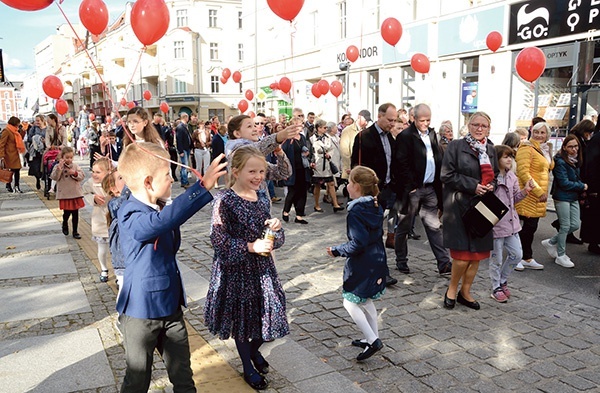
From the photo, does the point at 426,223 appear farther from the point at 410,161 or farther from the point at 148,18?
the point at 148,18

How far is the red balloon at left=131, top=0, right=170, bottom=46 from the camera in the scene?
5.93 m

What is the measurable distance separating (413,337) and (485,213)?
1387 mm

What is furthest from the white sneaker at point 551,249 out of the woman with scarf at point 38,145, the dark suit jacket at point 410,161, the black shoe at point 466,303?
the woman with scarf at point 38,145

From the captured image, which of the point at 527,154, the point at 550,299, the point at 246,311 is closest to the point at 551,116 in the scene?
the point at 527,154

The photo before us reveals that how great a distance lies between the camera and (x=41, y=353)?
4098 mm

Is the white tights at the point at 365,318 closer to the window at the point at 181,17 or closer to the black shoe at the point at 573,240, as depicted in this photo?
the black shoe at the point at 573,240

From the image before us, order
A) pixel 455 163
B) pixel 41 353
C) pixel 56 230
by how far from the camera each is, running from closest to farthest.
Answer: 1. pixel 41 353
2. pixel 455 163
3. pixel 56 230

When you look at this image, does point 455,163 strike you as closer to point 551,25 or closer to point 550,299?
point 550,299

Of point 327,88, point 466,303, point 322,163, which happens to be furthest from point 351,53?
point 466,303

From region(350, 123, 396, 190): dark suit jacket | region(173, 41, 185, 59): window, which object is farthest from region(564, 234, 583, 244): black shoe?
region(173, 41, 185, 59): window

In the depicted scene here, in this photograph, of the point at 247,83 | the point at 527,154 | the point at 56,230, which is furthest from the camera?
the point at 247,83

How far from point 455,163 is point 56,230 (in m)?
7.03

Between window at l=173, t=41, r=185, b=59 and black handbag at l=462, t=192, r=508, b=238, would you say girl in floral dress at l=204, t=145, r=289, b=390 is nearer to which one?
black handbag at l=462, t=192, r=508, b=238

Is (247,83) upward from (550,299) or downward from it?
upward
